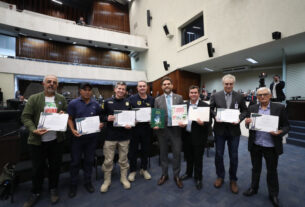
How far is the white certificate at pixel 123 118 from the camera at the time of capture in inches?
83.8

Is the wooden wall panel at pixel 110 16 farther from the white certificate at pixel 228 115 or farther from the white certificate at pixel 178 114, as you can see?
the white certificate at pixel 228 115

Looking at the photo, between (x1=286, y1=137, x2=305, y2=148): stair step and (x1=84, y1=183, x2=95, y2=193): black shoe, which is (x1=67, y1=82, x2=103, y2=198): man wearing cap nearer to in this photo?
(x1=84, y1=183, x2=95, y2=193): black shoe

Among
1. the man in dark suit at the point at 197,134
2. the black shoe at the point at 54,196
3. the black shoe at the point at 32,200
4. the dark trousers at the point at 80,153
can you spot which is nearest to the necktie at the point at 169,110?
the man in dark suit at the point at 197,134

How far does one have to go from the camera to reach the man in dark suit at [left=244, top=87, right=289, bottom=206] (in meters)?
1.80

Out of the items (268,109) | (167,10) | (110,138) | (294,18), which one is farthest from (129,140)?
(167,10)

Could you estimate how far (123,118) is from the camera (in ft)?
7.07

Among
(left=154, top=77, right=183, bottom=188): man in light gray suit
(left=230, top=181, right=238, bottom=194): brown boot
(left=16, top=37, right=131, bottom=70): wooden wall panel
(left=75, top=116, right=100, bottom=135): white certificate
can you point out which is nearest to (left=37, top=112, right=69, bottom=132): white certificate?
(left=75, top=116, right=100, bottom=135): white certificate

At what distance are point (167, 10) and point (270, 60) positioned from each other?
6.92 m

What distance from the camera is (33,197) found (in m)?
1.95

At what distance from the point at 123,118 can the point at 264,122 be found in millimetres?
1906

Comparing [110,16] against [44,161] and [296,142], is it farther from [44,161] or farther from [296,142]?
[296,142]

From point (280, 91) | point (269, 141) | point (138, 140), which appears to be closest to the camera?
point (269, 141)

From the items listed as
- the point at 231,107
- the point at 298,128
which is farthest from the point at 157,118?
the point at 298,128

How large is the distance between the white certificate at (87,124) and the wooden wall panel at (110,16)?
1490 cm
